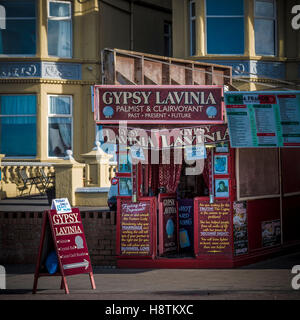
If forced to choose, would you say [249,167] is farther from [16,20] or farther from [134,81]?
[16,20]

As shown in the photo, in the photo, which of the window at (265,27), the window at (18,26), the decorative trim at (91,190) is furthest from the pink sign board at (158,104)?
the window at (18,26)

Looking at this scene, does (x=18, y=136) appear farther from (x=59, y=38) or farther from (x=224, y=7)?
(x=224, y=7)

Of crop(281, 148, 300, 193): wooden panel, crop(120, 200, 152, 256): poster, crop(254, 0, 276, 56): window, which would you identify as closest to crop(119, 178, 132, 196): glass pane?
crop(120, 200, 152, 256): poster

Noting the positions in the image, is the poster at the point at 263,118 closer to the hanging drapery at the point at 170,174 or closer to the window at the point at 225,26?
the hanging drapery at the point at 170,174

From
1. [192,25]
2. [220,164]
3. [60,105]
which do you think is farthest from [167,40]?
[220,164]

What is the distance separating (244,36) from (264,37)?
90cm

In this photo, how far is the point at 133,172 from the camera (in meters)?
13.0

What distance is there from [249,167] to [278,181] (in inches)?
59.7

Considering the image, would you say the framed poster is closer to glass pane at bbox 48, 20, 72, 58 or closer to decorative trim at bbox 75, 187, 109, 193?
decorative trim at bbox 75, 187, 109, 193

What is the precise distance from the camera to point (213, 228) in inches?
500

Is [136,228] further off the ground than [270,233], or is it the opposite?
[136,228]

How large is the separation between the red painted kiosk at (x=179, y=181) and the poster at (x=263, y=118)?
0.81 ft

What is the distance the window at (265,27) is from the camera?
934 inches

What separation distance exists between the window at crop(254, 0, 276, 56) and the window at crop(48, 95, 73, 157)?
6878 mm
